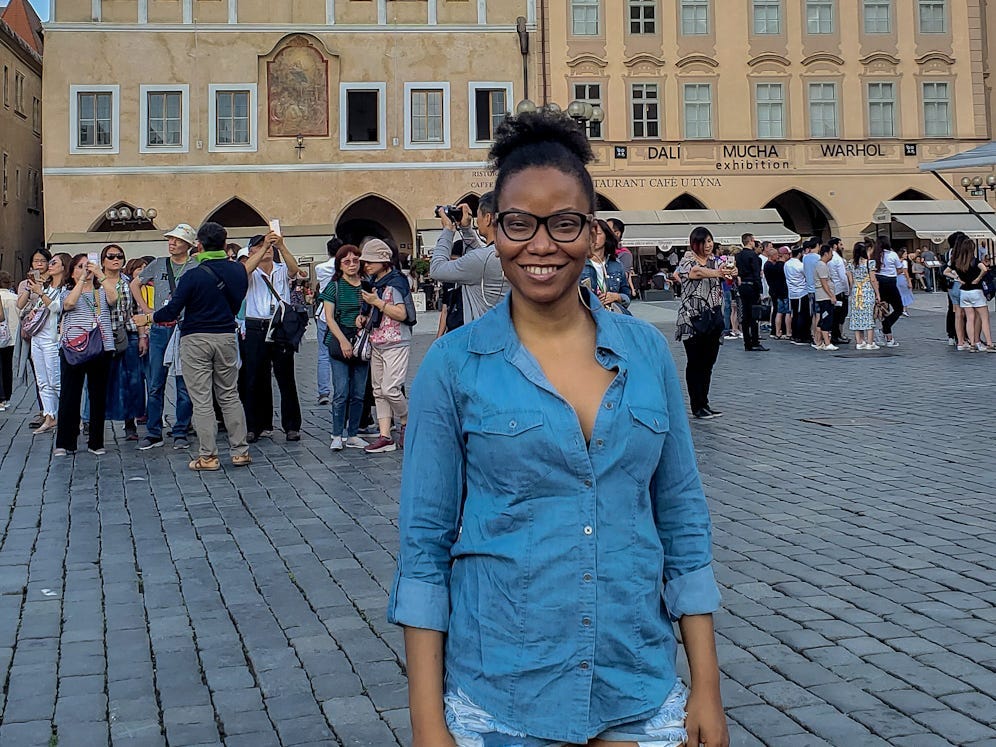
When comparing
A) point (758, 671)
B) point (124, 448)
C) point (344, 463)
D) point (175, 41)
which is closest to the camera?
A: point (758, 671)

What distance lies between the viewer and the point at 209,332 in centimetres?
898

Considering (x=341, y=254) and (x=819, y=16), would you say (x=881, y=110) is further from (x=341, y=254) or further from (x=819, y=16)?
(x=341, y=254)

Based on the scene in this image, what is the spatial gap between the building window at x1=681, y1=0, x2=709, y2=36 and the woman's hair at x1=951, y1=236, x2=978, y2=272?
2289cm

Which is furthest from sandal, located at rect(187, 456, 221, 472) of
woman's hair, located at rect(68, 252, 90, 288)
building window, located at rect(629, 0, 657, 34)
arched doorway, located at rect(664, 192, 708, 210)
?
building window, located at rect(629, 0, 657, 34)

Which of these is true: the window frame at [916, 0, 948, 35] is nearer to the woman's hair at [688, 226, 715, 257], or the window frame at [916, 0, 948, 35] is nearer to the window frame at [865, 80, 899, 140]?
the window frame at [865, 80, 899, 140]

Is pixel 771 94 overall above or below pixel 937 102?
above

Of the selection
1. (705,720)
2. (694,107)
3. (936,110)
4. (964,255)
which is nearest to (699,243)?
(964,255)

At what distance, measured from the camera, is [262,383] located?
35.3ft

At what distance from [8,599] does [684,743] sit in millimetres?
4471

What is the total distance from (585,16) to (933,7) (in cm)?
1157

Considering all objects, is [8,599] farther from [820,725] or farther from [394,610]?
[394,610]

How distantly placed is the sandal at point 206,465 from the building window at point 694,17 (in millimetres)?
31766

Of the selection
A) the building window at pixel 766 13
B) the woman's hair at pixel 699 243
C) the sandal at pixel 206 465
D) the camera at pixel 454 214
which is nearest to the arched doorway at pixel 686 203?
the building window at pixel 766 13

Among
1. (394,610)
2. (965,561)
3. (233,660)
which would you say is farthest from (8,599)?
(965,561)
